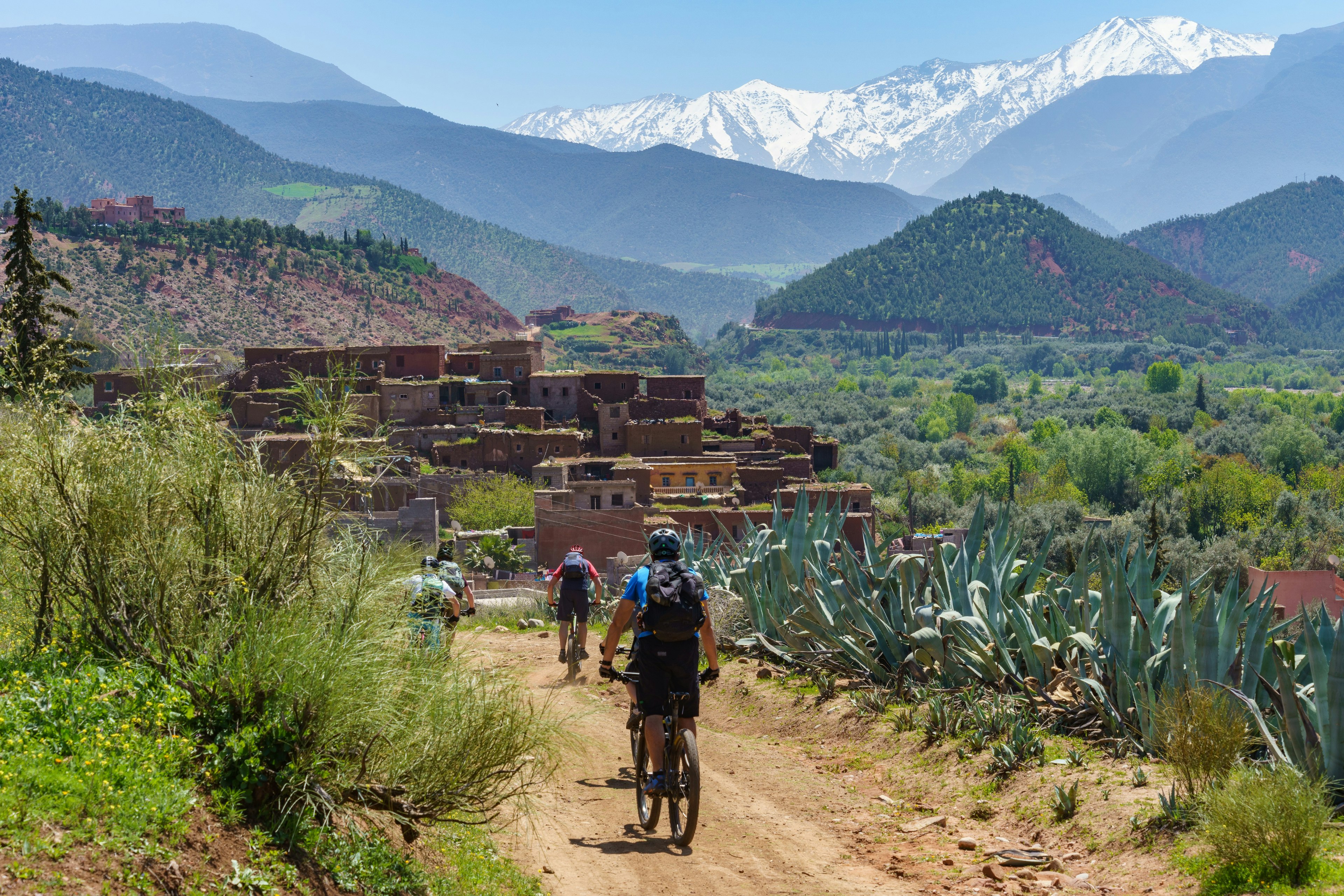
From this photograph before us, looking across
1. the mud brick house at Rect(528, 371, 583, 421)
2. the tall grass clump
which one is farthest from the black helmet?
the mud brick house at Rect(528, 371, 583, 421)

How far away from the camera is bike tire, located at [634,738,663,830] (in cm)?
607

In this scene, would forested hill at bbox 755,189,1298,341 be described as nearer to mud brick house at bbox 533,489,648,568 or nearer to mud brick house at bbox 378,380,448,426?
mud brick house at bbox 378,380,448,426

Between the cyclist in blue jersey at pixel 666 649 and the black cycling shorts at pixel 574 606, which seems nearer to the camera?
the cyclist in blue jersey at pixel 666 649

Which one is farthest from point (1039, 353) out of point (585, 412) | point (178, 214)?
point (585, 412)

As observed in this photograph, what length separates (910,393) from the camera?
125625 millimetres

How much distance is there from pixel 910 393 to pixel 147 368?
401 feet

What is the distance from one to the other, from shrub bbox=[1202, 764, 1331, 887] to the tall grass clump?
8.55ft

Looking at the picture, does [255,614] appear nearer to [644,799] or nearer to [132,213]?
[644,799]

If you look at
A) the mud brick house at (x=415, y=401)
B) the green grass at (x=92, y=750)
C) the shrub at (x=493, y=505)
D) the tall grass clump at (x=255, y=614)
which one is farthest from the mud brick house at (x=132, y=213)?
the green grass at (x=92, y=750)

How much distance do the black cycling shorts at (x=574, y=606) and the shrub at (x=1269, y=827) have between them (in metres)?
5.03

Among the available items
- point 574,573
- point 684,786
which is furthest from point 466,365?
point 684,786

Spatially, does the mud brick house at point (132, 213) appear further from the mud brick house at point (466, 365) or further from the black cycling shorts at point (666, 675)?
the black cycling shorts at point (666, 675)

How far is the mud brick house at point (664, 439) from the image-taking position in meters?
48.1

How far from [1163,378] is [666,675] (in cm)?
11674
